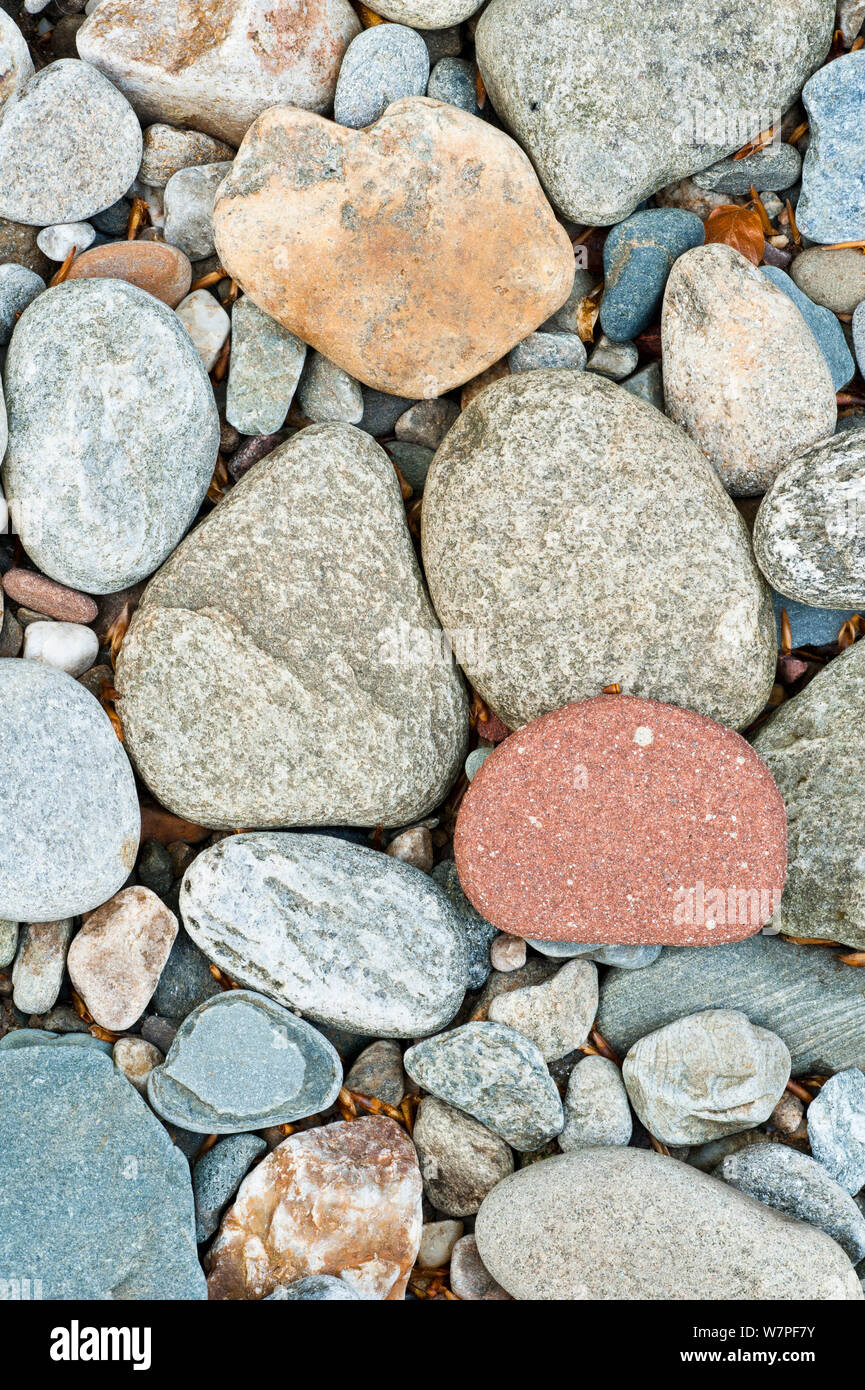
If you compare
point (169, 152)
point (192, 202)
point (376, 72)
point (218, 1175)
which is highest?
point (376, 72)

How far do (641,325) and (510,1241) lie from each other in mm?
2568

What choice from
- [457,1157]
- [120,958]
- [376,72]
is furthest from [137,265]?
[457,1157]

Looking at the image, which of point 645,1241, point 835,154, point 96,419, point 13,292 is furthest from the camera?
point 835,154

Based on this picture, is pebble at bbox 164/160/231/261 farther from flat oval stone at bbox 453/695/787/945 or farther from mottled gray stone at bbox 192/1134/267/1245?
mottled gray stone at bbox 192/1134/267/1245

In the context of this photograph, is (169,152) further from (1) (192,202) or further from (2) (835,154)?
(2) (835,154)

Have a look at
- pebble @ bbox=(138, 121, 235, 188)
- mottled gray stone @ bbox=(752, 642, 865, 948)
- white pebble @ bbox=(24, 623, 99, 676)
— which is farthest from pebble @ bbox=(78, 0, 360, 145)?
mottled gray stone @ bbox=(752, 642, 865, 948)

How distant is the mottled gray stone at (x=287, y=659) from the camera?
276 centimetres

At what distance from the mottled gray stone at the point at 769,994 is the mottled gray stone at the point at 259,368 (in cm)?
192

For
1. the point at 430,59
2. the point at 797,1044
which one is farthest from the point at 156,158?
the point at 797,1044

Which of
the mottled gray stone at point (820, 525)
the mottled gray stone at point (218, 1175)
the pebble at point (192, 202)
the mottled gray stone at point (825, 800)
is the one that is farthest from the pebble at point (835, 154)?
the mottled gray stone at point (218, 1175)

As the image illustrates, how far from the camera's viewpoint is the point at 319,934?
273 cm

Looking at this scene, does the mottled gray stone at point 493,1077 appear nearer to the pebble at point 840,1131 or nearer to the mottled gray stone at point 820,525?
the pebble at point 840,1131

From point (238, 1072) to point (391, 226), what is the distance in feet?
7.56

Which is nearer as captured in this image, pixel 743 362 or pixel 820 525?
pixel 820 525
